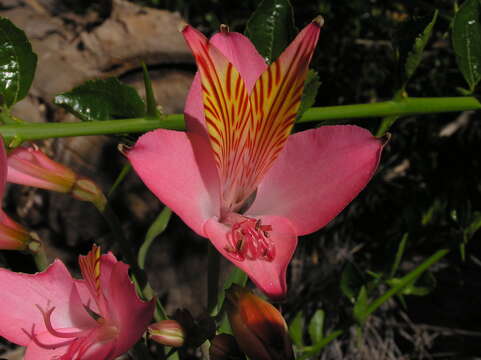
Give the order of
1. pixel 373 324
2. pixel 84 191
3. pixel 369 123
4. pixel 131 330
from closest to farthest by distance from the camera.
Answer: pixel 131 330 → pixel 84 191 → pixel 369 123 → pixel 373 324

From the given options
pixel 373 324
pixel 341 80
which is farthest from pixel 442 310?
pixel 341 80

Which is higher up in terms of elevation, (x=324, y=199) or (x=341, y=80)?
(x=324, y=199)

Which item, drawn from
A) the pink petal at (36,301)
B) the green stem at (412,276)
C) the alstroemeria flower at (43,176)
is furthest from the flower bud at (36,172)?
the green stem at (412,276)

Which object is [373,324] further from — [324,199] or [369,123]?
[324,199]

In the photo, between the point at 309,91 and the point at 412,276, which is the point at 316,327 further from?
the point at 309,91

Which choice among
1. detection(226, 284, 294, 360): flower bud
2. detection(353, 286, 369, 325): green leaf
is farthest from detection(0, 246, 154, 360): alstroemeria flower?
detection(353, 286, 369, 325): green leaf

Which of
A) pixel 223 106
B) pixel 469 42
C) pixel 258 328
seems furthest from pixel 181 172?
pixel 469 42

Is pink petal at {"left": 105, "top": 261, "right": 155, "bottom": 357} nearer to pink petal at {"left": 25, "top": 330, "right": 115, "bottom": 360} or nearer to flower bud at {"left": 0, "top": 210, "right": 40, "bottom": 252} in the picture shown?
pink petal at {"left": 25, "top": 330, "right": 115, "bottom": 360}

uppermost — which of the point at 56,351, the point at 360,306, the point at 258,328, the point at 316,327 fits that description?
the point at 258,328
